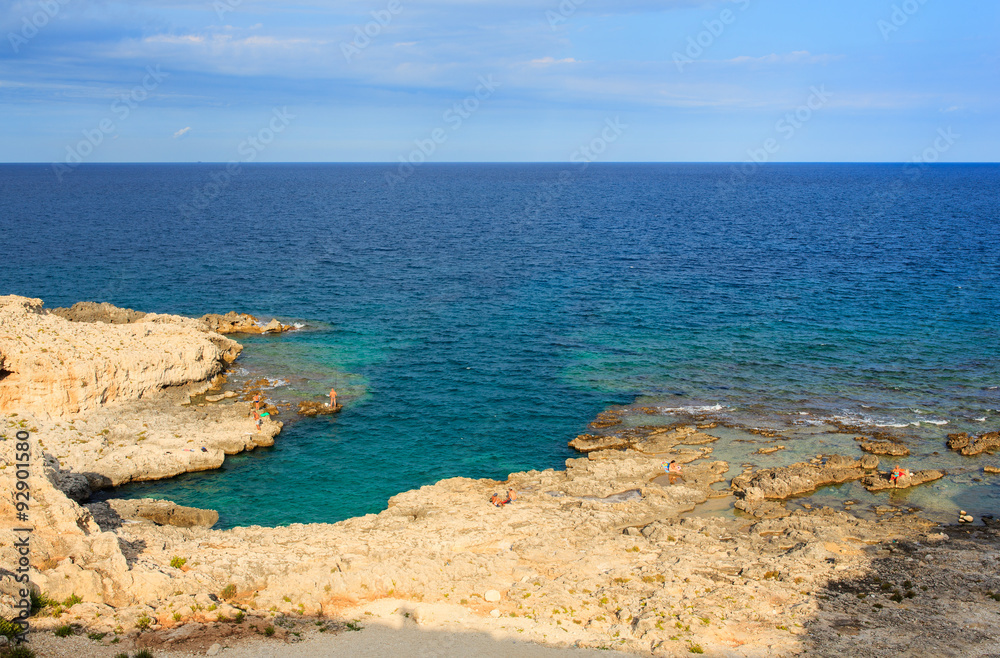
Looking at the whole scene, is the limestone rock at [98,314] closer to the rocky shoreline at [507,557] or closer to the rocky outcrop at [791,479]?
the rocky shoreline at [507,557]

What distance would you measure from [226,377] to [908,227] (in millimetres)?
135757

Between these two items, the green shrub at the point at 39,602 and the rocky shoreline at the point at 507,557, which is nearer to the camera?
the green shrub at the point at 39,602

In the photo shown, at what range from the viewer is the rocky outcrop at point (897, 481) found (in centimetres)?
4100

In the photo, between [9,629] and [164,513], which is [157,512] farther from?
[9,629]

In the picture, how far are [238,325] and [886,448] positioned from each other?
2331 inches

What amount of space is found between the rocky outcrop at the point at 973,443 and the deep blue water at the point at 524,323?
1441mm

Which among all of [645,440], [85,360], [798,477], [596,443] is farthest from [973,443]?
[85,360]

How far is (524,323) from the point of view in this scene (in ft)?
240

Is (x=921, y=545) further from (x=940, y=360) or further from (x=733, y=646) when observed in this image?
(x=940, y=360)

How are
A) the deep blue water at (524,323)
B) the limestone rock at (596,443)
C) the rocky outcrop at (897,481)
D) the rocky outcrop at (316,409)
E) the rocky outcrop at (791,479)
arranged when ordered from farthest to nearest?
the rocky outcrop at (316,409)
the deep blue water at (524,323)
the limestone rock at (596,443)
the rocky outcrop at (897,481)
the rocky outcrop at (791,479)

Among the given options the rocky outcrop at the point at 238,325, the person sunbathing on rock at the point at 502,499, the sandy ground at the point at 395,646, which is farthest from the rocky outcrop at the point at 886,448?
the rocky outcrop at the point at 238,325

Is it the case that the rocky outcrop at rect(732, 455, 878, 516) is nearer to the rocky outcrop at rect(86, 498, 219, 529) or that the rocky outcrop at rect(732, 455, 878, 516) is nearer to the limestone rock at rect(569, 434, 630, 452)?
the limestone rock at rect(569, 434, 630, 452)

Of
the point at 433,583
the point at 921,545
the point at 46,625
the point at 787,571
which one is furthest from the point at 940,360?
the point at 46,625

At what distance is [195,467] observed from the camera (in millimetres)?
42969
